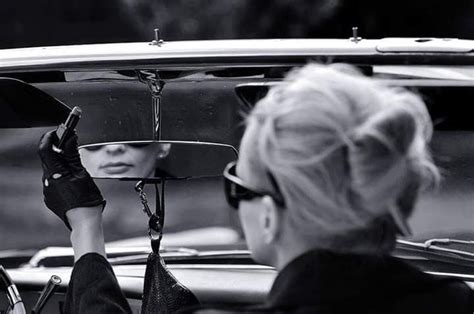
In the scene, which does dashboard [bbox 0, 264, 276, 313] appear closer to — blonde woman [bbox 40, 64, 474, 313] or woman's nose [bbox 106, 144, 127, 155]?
woman's nose [bbox 106, 144, 127, 155]

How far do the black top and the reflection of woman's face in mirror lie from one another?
2.39ft

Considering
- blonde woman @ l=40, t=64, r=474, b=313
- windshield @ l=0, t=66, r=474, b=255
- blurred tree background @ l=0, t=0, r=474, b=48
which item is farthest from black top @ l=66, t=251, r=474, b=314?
blurred tree background @ l=0, t=0, r=474, b=48

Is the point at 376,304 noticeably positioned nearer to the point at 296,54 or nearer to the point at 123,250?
the point at 296,54

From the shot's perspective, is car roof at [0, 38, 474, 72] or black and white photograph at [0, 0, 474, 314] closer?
black and white photograph at [0, 0, 474, 314]

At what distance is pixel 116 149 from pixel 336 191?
0.94 m

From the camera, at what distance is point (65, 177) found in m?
2.40

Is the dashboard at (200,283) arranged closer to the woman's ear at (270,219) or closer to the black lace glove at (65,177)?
the black lace glove at (65,177)

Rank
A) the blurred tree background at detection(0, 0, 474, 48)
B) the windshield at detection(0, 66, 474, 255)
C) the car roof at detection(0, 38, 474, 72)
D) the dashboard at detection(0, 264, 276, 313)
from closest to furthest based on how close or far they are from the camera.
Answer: the car roof at detection(0, 38, 474, 72) < the windshield at detection(0, 66, 474, 255) < the dashboard at detection(0, 264, 276, 313) < the blurred tree background at detection(0, 0, 474, 48)

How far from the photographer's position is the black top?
5.48ft

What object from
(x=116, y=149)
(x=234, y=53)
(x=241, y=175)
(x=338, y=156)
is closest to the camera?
(x=338, y=156)

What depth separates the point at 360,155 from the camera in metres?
1.65

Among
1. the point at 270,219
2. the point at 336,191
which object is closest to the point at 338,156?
the point at 336,191

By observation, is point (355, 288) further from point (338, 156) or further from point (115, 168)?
point (115, 168)

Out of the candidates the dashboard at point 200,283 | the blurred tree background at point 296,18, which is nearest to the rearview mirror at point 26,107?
the dashboard at point 200,283
